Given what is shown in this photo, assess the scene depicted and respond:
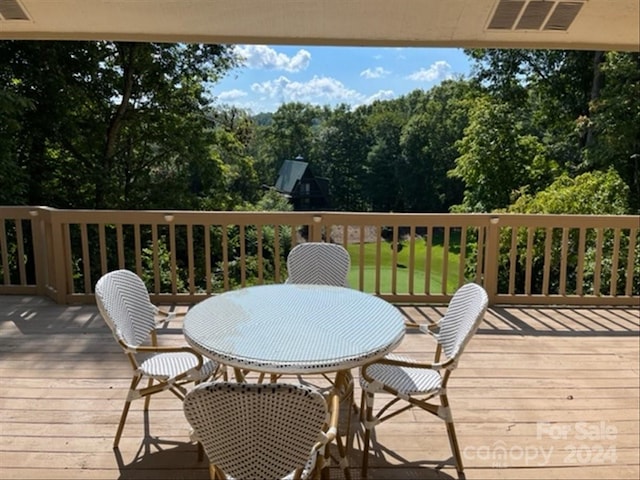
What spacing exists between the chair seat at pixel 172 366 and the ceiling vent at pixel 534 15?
2772 mm

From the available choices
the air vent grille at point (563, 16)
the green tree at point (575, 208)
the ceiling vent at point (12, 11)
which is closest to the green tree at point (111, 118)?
the ceiling vent at point (12, 11)

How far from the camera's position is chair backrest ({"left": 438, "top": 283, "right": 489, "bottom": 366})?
211 cm

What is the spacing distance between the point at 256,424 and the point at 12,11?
3.15 metres

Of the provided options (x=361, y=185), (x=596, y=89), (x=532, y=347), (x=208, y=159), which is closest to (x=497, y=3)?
(x=532, y=347)

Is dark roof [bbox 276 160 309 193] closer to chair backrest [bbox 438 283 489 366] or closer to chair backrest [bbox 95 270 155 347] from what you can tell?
chair backrest [bbox 95 270 155 347]

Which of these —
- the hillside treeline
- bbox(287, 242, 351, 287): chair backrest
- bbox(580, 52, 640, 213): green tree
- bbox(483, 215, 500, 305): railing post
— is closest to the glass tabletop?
bbox(287, 242, 351, 287): chair backrest

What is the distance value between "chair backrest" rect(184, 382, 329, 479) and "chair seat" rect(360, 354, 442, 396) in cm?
77

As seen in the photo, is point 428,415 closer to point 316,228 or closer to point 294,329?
point 294,329

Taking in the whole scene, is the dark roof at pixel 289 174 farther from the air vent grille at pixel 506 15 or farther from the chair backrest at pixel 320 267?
the chair backrest at pixel 320 267

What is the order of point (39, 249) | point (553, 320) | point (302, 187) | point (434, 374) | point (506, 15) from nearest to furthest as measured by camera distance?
point (434, 374)
point (506, 15)
point (553, 320)
point (39, 249)
point (302, 187)

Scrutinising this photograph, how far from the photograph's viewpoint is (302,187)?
103ft

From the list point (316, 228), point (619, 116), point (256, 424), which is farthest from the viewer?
point (619, 116)

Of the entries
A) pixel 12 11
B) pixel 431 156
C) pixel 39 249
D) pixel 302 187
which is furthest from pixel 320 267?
pixel 302 187

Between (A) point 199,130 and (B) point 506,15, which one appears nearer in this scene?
(B) point 506,15
